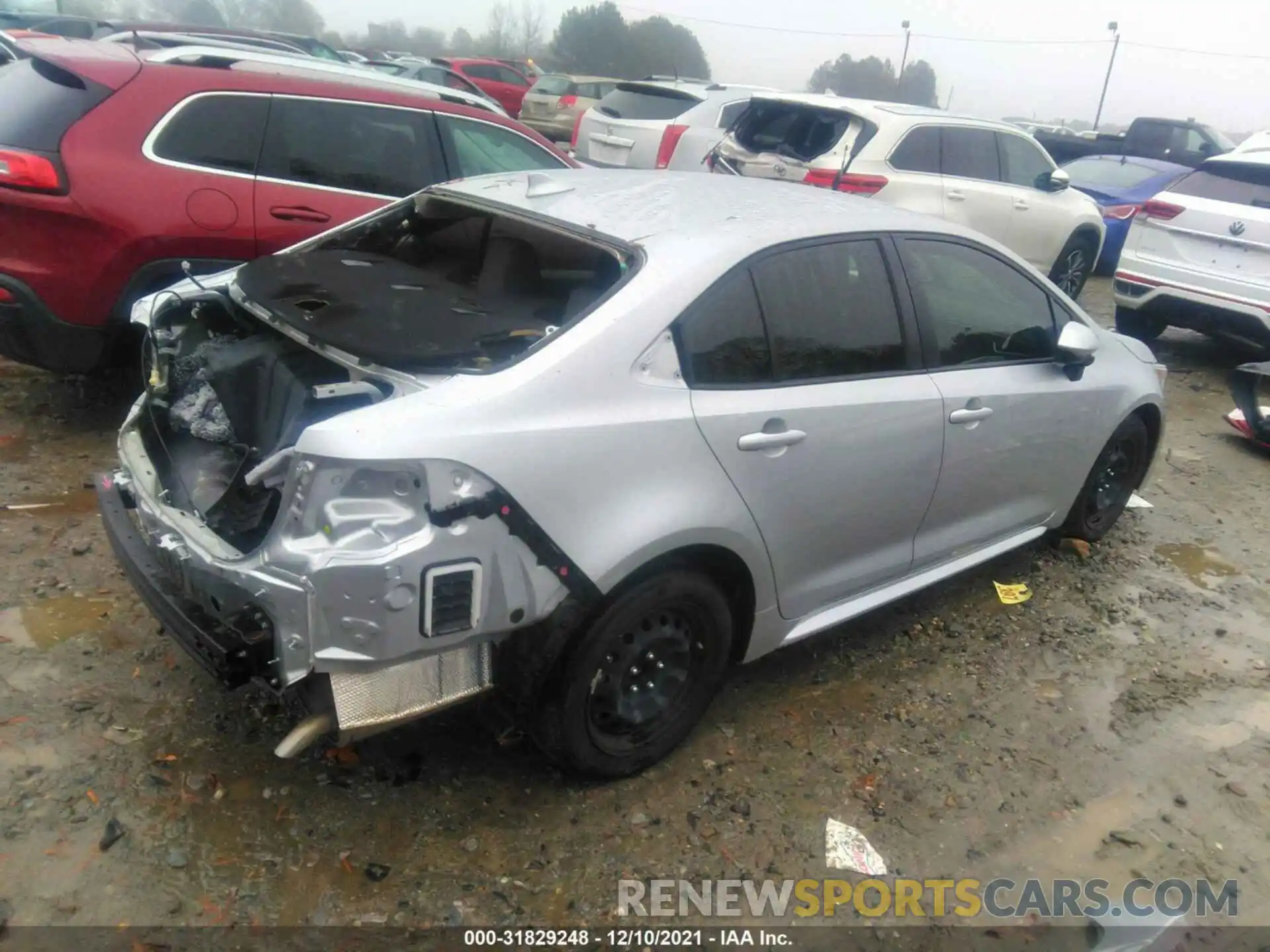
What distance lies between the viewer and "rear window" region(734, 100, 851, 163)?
760 centimetres

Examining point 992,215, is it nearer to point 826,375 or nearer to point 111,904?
point 826,375

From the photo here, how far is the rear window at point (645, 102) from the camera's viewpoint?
9000 millimetres

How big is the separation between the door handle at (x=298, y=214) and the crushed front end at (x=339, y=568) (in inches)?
89.8

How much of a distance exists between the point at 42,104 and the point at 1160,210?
7.47 metres

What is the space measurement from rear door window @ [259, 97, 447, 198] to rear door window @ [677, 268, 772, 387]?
300 centimetres

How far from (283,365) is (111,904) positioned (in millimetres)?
1448

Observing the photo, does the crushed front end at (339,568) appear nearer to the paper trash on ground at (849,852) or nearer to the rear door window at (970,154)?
the paper trash on ground at (849,852)

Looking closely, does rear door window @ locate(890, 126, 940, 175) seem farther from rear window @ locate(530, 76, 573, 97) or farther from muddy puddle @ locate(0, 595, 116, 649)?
rear window @ locate(530, 76, 573, 97)

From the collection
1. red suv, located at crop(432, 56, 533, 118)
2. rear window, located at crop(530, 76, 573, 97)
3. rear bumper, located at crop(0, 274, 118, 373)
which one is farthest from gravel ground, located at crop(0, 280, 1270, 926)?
red suv, located at crop(432, 56, 533, 118)

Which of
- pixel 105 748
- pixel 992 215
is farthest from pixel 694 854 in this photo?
pixel 992 215

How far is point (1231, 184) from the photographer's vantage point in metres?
7.20

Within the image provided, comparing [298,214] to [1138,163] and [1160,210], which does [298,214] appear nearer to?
[1160,210]

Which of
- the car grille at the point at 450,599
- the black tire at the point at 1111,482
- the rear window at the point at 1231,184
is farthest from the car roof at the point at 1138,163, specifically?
the car grille at the point at 450,599

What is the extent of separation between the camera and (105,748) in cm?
275
